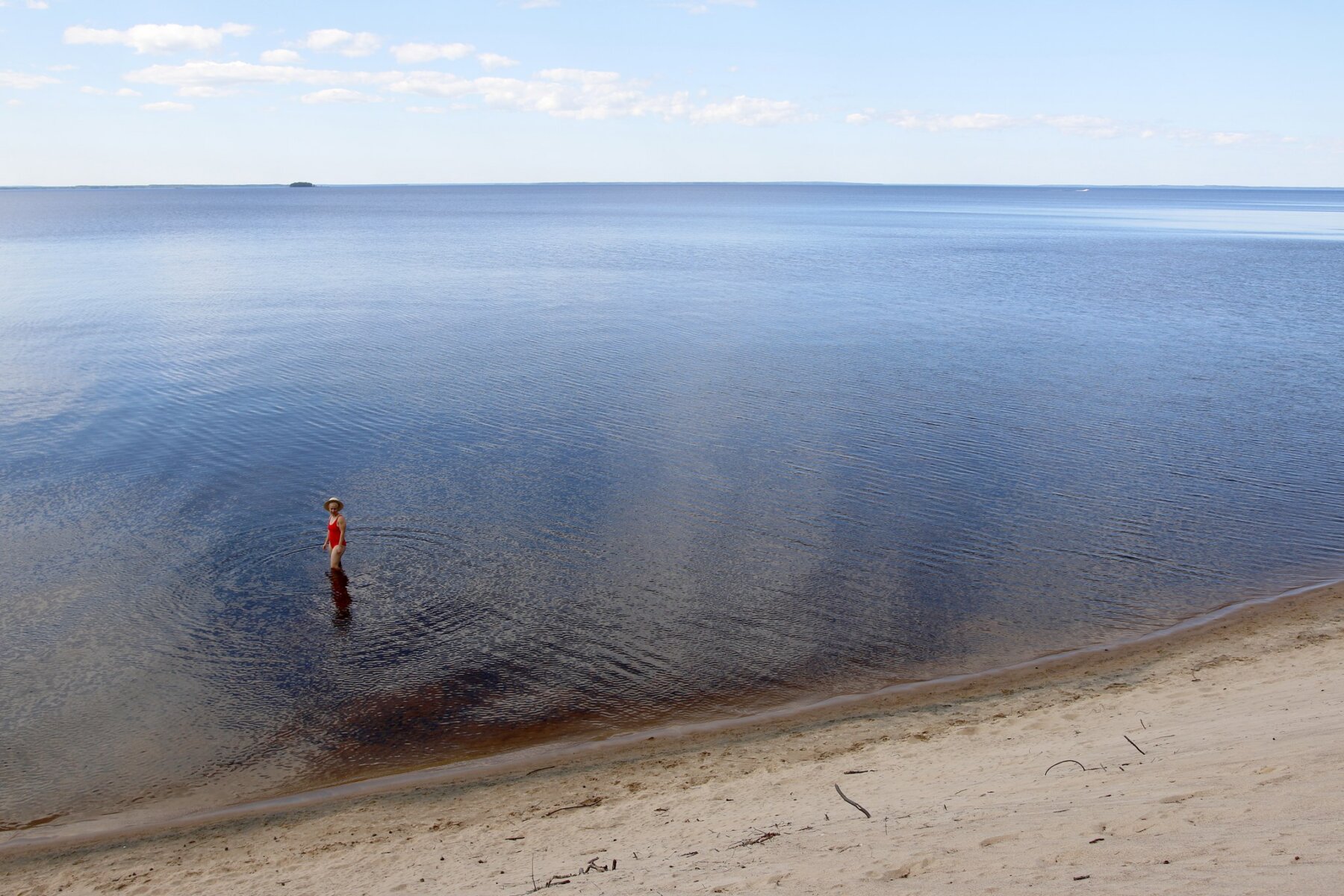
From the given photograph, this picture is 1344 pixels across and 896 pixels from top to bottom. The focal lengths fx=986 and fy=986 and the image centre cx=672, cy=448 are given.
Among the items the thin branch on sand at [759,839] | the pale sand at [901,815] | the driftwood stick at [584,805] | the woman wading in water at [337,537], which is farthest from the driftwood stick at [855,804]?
the woman wading in water at [337,537]

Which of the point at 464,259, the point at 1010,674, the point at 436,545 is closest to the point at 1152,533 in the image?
the point at 1010,674

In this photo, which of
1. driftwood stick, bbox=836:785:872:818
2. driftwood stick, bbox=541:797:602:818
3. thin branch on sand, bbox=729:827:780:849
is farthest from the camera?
driftwood stick, bbox=541:797:602:818

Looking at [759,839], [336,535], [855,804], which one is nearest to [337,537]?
[336,535]

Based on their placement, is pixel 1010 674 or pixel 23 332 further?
pixel 23 332

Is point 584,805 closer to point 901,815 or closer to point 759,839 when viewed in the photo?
point 759,839

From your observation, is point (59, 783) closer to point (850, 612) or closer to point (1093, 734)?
point (850, 612)

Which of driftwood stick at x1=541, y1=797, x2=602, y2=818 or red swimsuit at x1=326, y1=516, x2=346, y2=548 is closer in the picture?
driftwood stick at x1=541, y1=797, x2=602, y2=818

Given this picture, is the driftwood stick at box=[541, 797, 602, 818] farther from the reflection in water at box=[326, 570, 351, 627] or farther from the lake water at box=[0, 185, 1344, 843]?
Result: the reflection in water at box=[326, 570, 351, 627]

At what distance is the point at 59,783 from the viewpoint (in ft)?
37.2

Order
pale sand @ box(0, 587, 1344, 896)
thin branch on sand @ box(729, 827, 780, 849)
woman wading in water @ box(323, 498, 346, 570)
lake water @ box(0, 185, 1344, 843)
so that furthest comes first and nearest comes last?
woman wading in water @ box(323, 498, 346, 570) → lake water @ box(0, 185, 1344, 843) → thin branch on sand @ box(729, 827, 780, 849) → pale sand @ box(0, 587, 1344, 896)

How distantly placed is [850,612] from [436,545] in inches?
291

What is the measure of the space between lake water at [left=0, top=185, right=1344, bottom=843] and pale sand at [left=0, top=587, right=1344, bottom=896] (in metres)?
1.22

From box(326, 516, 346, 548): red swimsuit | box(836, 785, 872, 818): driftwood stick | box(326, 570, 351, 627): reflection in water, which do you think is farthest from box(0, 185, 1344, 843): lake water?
box(836, 785, 872, 818): driftwood stick

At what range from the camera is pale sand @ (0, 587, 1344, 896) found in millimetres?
7641
